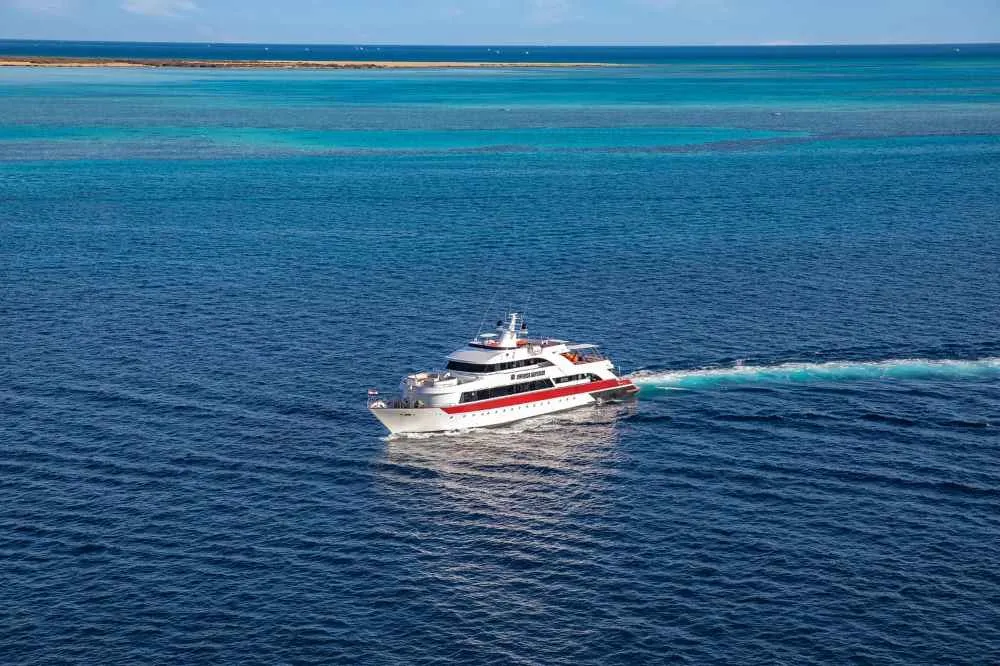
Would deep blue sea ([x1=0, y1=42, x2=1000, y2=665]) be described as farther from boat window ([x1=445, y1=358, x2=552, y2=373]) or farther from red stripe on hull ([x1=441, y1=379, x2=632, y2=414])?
boat window ([x1=445, y1=358, x2=552, y2=373])

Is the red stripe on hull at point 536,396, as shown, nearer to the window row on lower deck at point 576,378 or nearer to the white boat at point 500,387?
the white boat at point 500,387

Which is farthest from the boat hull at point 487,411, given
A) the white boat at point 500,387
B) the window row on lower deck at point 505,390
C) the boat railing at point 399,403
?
the window row on lower deck at point 505,390

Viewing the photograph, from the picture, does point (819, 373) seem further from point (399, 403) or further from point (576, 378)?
point (399, 403)

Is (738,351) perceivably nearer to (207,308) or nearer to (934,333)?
(934,333)

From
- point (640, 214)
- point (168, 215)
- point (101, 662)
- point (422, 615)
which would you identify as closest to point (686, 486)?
point (422, 615)

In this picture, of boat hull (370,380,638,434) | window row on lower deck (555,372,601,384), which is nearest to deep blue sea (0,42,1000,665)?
boat hull (370,380,638,434)

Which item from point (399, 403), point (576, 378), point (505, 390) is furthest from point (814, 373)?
point (399, 403)
